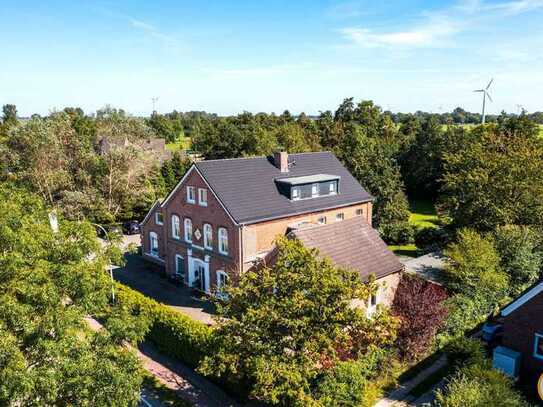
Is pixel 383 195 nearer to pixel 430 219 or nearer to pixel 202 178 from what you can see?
pixel 430 219

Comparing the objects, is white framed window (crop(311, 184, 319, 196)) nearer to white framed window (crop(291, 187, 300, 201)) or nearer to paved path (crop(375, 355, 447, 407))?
white framed window (crop(291, 187, 300, 201))

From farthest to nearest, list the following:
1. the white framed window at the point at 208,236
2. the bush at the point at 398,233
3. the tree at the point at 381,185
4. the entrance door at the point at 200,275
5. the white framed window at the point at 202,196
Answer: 1. the tree at the point at 381,185
2. the bush at the point at 398,233
3. the entrance door at the point at 200,275
4. the white framed window at the point at 208,236
5. the white framed window at the point at 202,196

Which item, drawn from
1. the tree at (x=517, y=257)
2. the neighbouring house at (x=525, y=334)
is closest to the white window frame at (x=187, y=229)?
the neighbouring house at (x=525, y=334)

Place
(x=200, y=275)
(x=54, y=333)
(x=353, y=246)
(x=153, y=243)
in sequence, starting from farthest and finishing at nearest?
(x=153, y=243) → (x=200, y=275) → (x=353, y=246) → (x=54, y=333)

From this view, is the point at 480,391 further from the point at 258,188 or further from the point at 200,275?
the point at 200,275

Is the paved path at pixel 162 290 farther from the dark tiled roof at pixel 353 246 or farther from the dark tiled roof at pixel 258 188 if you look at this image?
the dark tiled roof at pixel 353 246

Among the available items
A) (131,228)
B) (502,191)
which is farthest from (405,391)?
(131,228)
